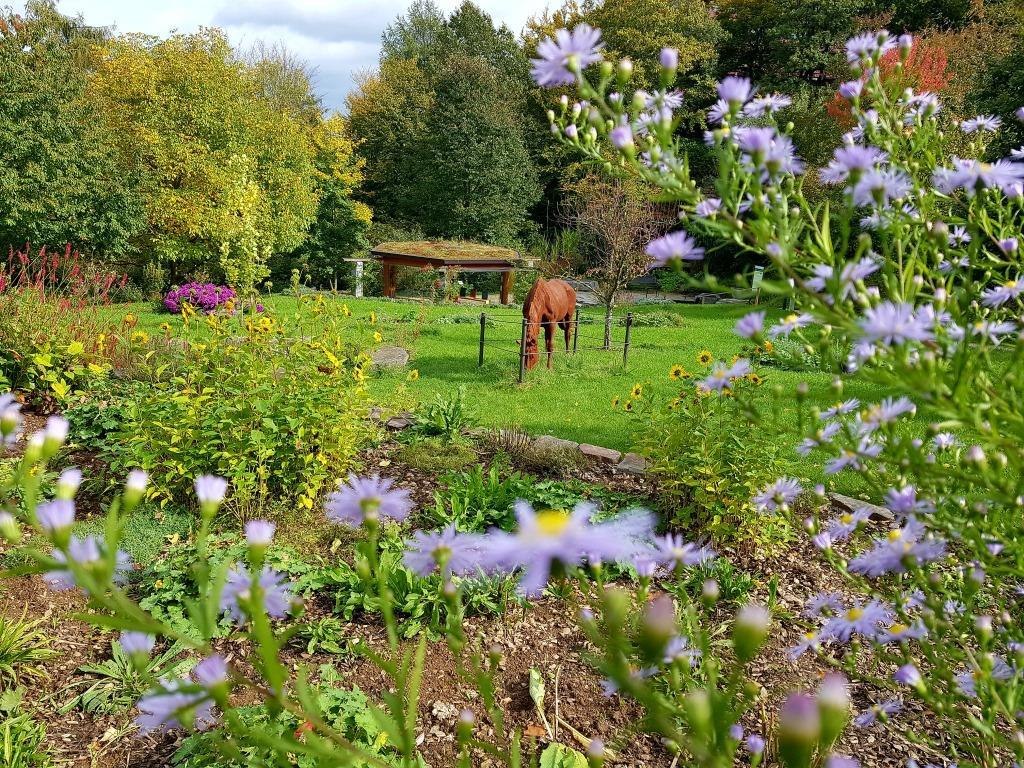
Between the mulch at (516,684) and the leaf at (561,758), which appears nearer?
the leaf at (561,758)

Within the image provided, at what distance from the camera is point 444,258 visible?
59.1ft

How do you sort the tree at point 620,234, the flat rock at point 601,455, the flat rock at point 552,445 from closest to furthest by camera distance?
the flat rock at point 552,445, the flat rock at point 601,455, the tree at point 620,234

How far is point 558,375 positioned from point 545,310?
807mm

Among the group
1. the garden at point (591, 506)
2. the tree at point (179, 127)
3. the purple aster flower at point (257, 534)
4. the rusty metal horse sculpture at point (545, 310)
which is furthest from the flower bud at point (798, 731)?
the tree at point (179, 127)

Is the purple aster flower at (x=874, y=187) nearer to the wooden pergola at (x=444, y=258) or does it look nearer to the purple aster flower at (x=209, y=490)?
the purple aster flower at (x=209, y=490)

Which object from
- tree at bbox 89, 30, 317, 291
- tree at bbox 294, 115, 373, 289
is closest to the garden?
tree at bbox 89, 30, 317, 291

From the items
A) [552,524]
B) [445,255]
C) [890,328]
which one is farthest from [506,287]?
[552,524]

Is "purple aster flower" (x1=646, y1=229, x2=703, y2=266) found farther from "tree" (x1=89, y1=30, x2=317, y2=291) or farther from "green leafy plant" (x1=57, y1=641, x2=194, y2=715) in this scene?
"tree" (x1=89, y1=30, x2=317, y2=291)

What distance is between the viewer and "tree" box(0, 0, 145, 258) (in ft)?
44.7

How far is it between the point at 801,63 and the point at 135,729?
25560mm

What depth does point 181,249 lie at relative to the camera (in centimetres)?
1706

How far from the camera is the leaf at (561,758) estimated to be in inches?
78.6

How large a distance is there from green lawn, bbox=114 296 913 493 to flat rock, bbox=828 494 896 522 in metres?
0.29

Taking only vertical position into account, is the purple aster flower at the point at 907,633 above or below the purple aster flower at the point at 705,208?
below
